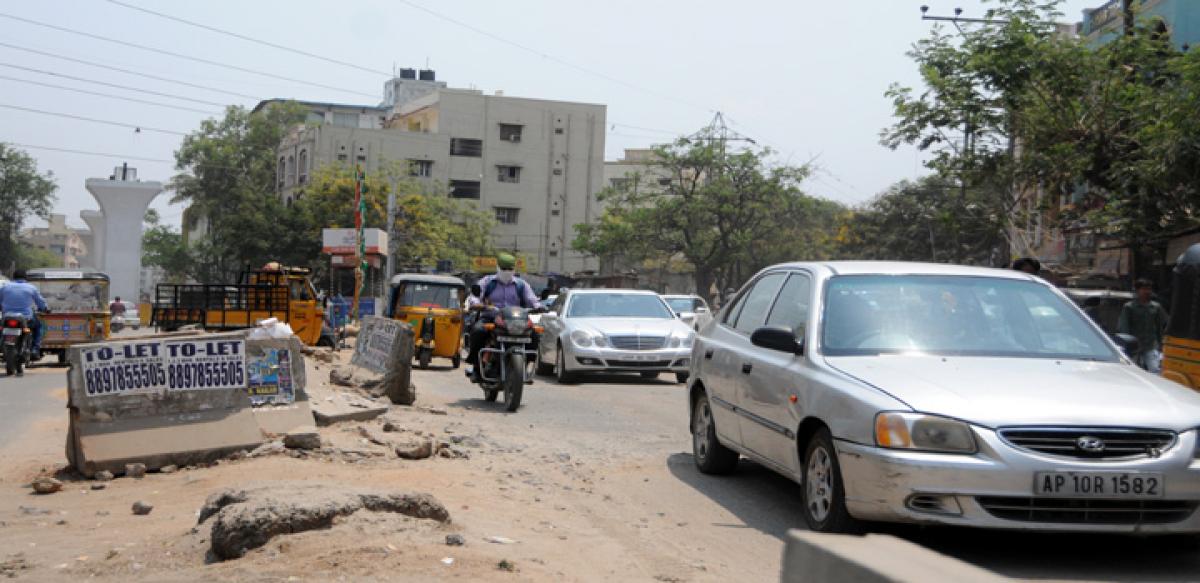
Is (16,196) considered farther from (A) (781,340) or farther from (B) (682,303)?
(A) (781,340)

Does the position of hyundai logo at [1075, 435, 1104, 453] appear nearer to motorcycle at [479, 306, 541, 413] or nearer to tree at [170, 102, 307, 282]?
motorcycle at [479, 306, 541, 413]

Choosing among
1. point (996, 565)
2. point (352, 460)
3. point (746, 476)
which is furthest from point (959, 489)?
point (352, 460)

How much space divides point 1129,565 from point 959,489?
1.06 metres

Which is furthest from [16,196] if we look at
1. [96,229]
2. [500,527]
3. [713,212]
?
[500,527]

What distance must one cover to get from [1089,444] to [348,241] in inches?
2262

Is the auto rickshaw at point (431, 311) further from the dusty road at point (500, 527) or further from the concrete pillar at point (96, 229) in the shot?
the concrete pillar at point (96, 229)

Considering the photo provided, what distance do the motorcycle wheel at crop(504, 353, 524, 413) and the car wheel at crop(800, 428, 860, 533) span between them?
268 inches

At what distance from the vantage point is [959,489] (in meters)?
5.41

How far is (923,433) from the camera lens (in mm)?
5535

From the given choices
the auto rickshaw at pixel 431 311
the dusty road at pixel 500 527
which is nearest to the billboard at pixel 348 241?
the auto rickshaw at pixel 431 311

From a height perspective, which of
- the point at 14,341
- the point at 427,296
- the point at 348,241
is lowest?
the point at 14,341

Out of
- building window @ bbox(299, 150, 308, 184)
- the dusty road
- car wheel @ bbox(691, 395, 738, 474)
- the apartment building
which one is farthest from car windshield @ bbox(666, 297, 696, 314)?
building window @ bbox(299, 150, 308, 184)

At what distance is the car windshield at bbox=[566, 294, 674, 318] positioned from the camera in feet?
62.1

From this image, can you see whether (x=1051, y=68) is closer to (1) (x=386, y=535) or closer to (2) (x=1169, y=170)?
→ (2) (x=1169, y=170)
